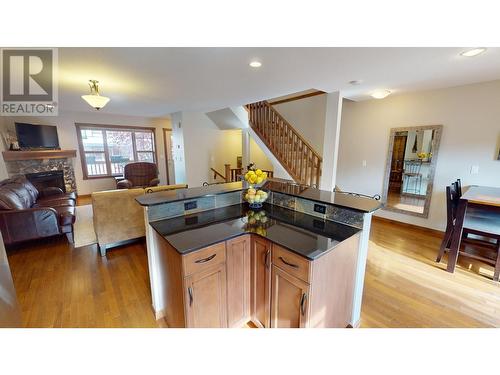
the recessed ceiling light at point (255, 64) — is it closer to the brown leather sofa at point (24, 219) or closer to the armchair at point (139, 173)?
the brown leather sofa at point (24, 219)

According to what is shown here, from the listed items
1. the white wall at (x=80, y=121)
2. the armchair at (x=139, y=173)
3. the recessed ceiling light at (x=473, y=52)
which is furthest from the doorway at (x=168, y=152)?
the recessed ceiling light at (x=473, y=52)

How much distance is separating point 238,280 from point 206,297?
0.83 ft

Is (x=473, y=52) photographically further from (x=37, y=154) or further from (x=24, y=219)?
(x=37, y=154)

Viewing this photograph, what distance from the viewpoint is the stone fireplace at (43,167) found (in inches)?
176

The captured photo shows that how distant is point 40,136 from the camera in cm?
481

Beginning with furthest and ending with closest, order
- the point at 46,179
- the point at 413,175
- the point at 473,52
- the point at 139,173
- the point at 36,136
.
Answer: the point at 139,173, the point at 46,179, the point at 36,136, the point at 413,175, the point at 473,52

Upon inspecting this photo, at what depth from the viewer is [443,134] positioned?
3240mm

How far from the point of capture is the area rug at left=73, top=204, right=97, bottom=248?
3.10 metres

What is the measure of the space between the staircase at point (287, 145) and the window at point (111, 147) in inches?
150

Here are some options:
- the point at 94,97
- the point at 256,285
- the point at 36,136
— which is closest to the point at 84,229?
the point at 94,97

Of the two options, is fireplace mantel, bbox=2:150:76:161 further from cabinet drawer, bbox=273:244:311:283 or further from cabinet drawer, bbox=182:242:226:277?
cabinet drawer, bbox=273:244:311:283

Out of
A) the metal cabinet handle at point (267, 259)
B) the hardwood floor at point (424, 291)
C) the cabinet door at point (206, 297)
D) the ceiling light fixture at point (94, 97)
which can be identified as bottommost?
the hardwood floor at point (424, 291)

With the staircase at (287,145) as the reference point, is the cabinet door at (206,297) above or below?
below
